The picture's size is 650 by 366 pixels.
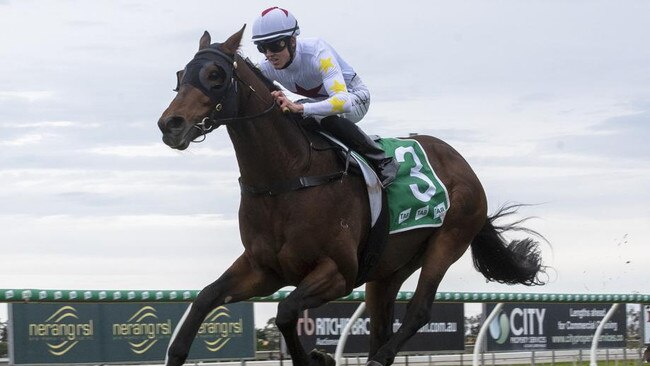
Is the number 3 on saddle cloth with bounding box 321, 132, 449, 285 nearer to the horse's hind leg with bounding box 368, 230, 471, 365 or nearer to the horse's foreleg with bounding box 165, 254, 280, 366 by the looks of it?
the horse's hind leg with bounding box 368, 230, 471, 365

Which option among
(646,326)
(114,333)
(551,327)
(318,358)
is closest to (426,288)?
(318,358)

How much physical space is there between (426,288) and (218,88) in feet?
6.25

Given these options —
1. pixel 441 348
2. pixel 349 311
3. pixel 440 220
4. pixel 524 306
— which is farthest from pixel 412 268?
pixel 524 306

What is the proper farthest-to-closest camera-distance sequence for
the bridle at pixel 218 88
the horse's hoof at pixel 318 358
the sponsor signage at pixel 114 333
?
the sponsor signage at pixel 114 333 < the horse's hoof at pixel 318 358 < the bridle at pixel 218 88

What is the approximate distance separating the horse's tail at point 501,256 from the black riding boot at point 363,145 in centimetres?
145

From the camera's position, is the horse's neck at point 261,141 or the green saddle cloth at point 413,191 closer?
the horse's neck at point 261,141

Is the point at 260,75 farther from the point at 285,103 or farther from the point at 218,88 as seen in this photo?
the point at 218,88

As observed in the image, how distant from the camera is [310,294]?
5.34 metres

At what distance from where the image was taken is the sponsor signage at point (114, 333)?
7.28 meters

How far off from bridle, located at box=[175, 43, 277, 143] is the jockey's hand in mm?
165

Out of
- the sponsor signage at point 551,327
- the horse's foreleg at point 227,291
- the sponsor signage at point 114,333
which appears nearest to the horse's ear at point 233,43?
the horse's foreleg at point 227,291

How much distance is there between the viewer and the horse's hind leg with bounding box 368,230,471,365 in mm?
6156

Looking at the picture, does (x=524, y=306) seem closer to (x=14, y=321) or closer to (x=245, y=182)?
(x=14, y=321)

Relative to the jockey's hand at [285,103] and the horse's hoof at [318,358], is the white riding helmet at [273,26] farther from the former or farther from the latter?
the horse's hoof at [318,358]
